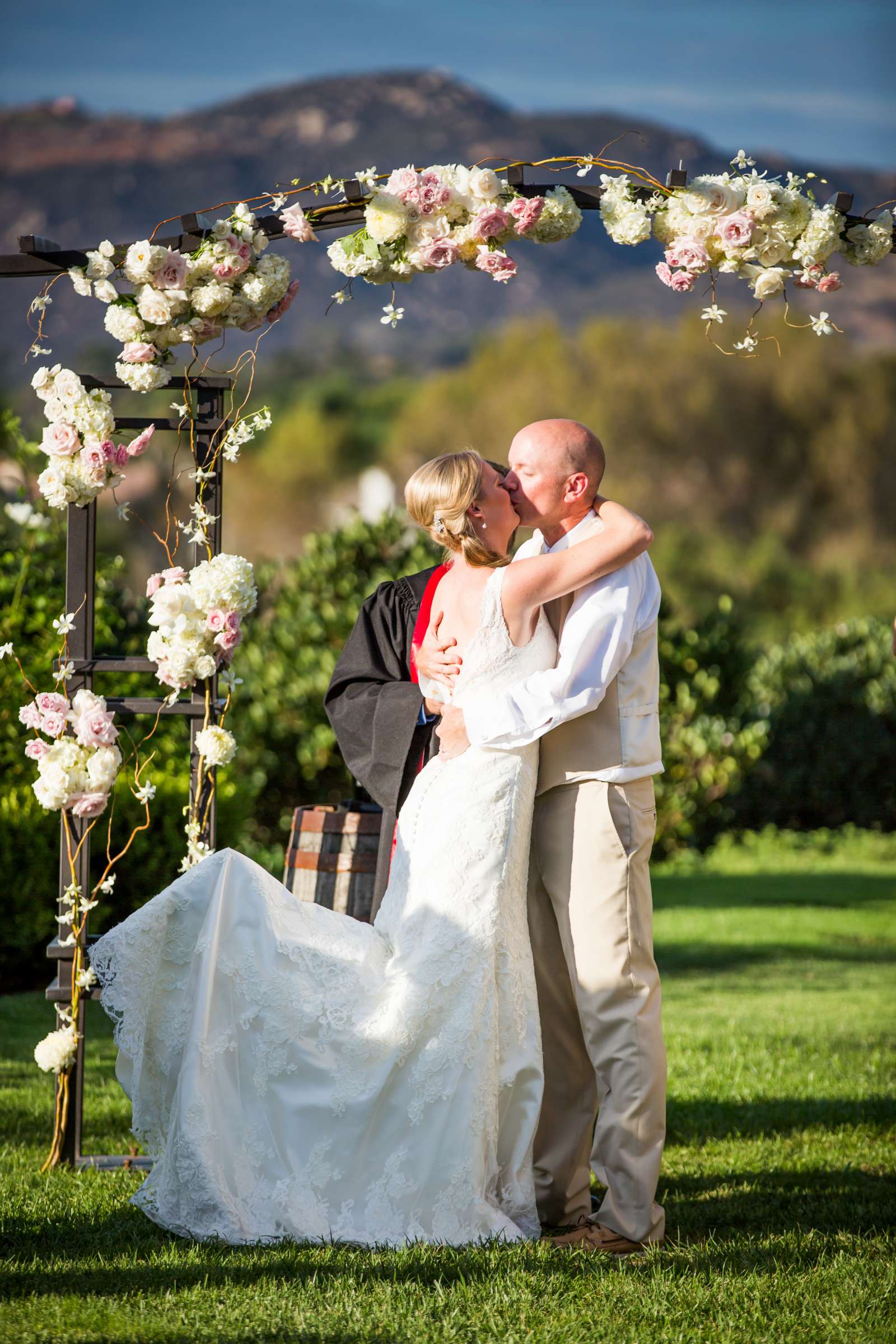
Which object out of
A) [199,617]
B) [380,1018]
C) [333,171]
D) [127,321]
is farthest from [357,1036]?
[333,171]

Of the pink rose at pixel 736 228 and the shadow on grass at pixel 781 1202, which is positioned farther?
the pink rose at pixel 736 228

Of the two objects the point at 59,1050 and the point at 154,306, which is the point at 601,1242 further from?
the point at 154,306

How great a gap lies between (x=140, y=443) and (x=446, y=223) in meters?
1.14

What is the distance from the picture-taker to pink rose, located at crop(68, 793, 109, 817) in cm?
409

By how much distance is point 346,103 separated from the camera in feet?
207

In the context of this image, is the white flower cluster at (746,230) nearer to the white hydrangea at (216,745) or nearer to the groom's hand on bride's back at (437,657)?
the groom's hand on bride's back at (437,657)

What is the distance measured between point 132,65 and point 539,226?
61.1 metres

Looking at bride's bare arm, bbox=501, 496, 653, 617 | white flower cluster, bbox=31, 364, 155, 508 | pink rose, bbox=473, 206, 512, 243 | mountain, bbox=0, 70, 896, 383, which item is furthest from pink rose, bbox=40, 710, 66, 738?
mountain, bbox=0, 70, 896, 383

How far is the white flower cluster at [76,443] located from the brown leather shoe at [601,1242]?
2.52 meters

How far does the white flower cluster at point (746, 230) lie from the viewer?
398 cm

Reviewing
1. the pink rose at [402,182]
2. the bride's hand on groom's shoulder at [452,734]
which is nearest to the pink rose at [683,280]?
the pink rose at [402,182]

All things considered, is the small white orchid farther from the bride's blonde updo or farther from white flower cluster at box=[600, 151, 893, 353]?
the bride's blonde updo

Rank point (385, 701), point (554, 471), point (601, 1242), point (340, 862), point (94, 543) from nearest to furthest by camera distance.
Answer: point (601, 1242), point (554, 471), point (385, 701), point (94, 543), point (340, 862)

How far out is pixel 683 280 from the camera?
411 cm
